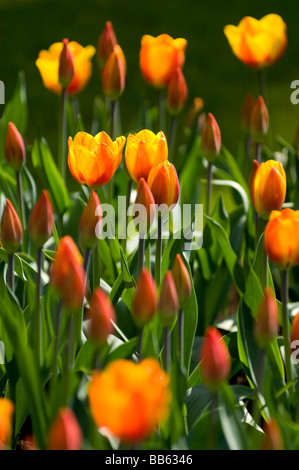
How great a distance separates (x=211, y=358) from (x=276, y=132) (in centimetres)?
240

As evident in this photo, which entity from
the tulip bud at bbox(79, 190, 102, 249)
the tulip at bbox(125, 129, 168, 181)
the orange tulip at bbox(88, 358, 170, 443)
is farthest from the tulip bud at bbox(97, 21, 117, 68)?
the orange tulip at bbox(88, 358, 170, 443)

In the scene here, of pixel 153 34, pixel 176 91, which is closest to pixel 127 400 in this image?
pixel 176 91

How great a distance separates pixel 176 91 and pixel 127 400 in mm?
1346

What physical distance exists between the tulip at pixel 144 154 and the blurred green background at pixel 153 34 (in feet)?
5.70

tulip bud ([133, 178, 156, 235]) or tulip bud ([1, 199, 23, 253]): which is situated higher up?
tulip bud ([133, 178, 156, 235])

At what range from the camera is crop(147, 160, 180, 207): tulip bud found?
137cm

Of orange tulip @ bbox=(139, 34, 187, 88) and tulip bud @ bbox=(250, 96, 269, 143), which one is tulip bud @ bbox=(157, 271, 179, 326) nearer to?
tulip bud @ bbox=(250, 96, 269, 143)

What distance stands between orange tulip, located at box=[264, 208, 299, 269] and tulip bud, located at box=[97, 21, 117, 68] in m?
1.05

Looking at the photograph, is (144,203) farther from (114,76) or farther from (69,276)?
(114,76)

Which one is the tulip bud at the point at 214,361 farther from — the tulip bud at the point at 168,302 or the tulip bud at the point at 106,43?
the tulip bud at the point at 106,43

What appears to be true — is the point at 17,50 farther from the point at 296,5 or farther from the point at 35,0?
the point at 296,5

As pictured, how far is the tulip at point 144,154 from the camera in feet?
4.86

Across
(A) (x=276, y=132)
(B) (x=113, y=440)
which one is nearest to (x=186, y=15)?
(A) (x=276, y=132)

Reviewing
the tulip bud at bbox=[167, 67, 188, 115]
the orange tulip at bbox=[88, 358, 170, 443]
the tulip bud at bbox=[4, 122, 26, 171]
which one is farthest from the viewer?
the tulip bud at bbox=[167, 67, 188, 115]
